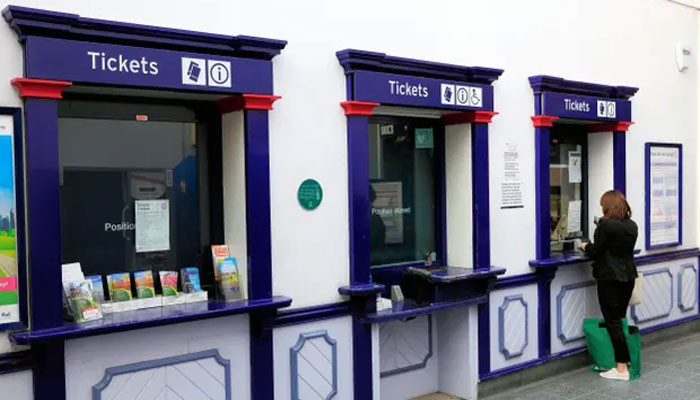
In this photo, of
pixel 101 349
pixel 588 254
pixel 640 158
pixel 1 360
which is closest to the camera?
pixel 1 360

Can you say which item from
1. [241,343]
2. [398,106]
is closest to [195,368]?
[241,343]

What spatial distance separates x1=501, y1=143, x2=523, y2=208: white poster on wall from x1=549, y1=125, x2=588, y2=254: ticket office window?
2.52 ft

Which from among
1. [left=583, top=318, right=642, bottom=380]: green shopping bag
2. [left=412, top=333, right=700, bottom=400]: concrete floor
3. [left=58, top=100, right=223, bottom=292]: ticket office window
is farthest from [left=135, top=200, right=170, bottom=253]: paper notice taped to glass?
[left=583, top=318, right=642, bottom=380]: green shopping bag

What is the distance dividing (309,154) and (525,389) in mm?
3227

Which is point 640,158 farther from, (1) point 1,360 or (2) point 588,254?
(1) point 1,360

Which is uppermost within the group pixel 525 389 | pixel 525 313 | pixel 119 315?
pixel 119 315

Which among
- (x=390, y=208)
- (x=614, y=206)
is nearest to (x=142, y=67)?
(x=390, y=208)

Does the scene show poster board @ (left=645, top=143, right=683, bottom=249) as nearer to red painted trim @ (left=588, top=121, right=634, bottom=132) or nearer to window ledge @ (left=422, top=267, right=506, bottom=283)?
red painted trim @ (left=588, top=121, right=634, bottom=132)

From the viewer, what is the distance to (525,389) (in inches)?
258

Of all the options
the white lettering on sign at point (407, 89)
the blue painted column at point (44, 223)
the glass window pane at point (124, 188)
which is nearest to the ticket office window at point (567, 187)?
the white lettering on sign at point (407, 89)

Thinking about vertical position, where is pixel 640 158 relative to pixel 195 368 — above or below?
above

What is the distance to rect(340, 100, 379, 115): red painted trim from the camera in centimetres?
512

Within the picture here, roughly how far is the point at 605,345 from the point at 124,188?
486 cm

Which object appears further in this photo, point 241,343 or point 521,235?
point 521,235
